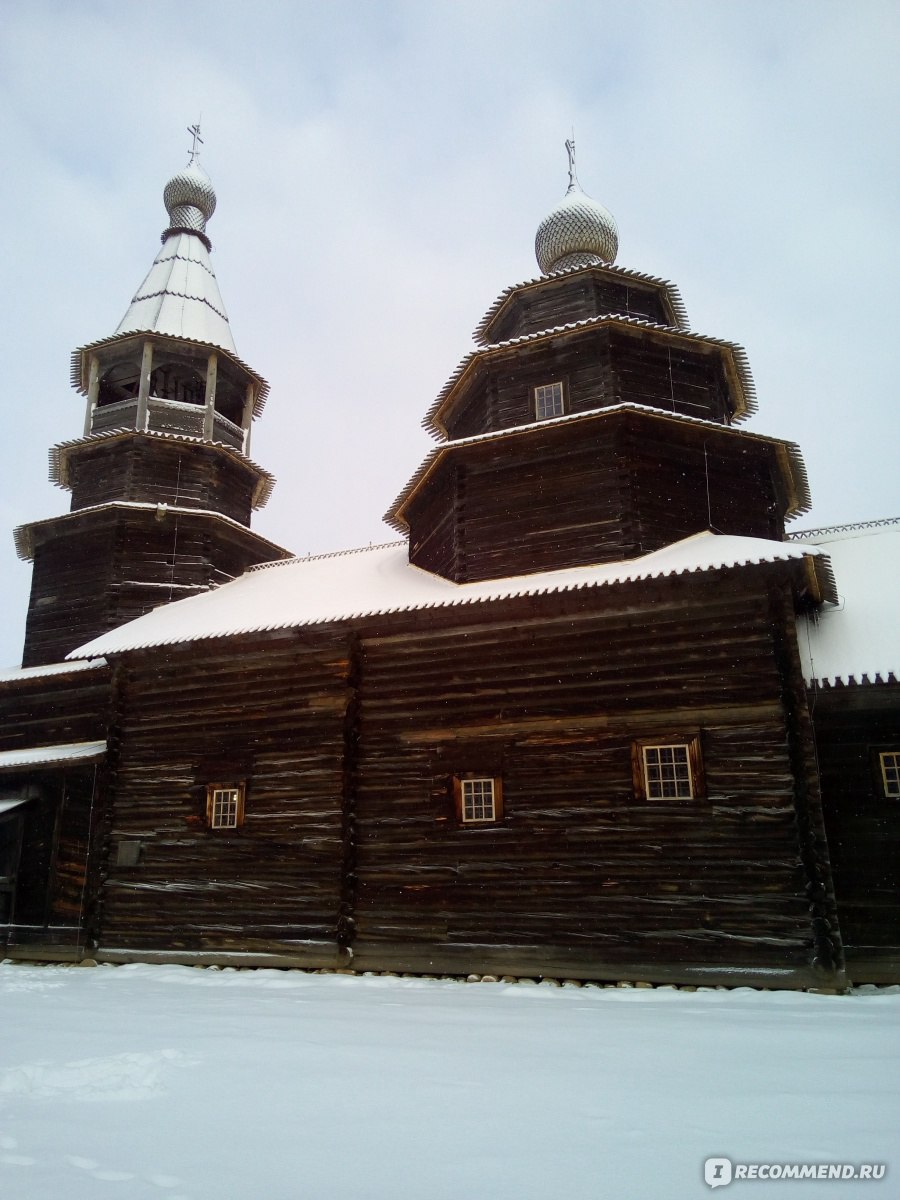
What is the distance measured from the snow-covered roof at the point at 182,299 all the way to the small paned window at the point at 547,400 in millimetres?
10760

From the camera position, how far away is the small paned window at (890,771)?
1188cm

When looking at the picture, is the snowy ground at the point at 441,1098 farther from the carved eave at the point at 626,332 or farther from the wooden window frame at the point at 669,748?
the carved eave at the point at 626,332

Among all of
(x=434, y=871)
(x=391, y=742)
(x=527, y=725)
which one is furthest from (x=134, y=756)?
(x=527, y=725)

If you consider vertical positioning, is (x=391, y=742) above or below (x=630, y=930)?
above

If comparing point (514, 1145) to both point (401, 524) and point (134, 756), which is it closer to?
point (134, 756)

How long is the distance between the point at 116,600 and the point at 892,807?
16581 mm

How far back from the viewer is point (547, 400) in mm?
15859

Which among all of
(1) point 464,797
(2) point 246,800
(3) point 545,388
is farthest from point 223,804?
(3) point 545,388

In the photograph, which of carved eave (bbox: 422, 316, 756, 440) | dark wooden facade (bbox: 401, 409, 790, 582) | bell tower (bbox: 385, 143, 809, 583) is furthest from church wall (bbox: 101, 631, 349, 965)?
carved eave (bbox: 422, 316, 756, 440)

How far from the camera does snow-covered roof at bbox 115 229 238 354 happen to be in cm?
2261

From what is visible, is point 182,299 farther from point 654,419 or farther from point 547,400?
point 654,419

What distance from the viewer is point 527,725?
40.8 feet

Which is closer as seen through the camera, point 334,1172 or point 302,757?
point 334,1172

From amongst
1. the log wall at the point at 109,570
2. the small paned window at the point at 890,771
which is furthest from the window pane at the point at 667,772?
the log wall at the point at 109,570
